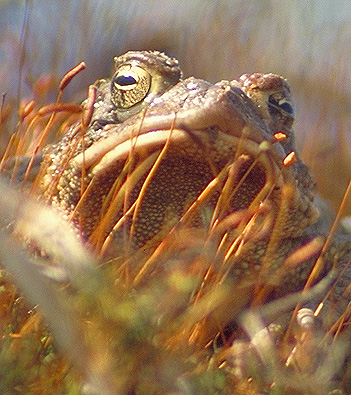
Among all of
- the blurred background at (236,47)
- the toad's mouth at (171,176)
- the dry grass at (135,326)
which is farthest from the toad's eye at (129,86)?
the blurred background at (236,47)

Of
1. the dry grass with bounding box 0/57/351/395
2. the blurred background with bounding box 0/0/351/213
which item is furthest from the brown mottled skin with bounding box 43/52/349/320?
the blurred background with bounding box 0/0/351/213

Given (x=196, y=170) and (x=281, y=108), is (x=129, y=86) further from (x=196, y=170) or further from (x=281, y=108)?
(x=281, y=108)

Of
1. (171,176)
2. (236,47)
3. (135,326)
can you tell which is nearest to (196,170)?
(171,176)

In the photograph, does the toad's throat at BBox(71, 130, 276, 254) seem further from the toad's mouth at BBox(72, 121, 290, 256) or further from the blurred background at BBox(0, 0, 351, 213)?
the blurred background at BBox(0, 0, 351, 213)

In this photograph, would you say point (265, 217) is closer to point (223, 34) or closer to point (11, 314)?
point (11, 314)

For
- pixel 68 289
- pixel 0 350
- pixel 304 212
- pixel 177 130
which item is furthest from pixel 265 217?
pixel 0 350

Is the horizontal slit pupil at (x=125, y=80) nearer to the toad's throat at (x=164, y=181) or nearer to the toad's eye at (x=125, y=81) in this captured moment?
the toad's eye at (x=125, y=81)

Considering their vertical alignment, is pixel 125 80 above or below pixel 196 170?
above
